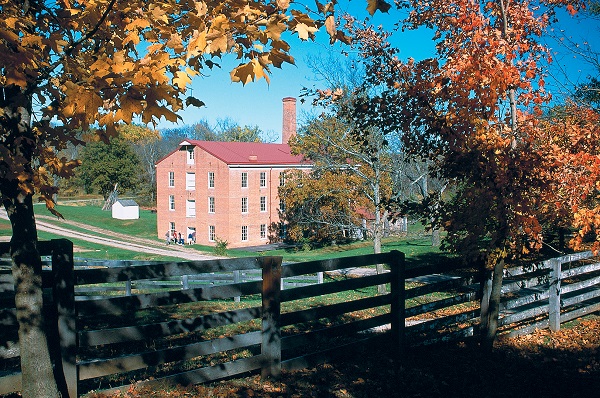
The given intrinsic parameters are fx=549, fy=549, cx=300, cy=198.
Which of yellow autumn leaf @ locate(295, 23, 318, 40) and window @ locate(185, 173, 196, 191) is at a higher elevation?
window @ locate(185, 173, 196, 191)

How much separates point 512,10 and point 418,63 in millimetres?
1468

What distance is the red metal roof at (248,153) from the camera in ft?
171

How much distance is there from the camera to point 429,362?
22.5ft

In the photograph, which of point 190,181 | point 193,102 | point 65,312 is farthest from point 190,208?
point 193,102

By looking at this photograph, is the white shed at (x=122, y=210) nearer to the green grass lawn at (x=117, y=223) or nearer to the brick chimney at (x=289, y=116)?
the green grass lawn at (x=117, y=223)

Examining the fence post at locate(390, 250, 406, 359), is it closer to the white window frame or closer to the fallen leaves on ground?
the fallen leaves on ground

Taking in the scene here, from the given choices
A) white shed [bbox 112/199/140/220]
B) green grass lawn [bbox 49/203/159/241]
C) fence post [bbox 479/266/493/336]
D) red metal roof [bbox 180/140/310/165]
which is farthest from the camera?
white shed [bbox 112/199/140/220]

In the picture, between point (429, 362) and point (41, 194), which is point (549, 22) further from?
point (41, 194)

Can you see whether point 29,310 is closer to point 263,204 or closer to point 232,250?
point 232,250

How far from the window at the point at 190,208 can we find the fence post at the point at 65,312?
50340 mm

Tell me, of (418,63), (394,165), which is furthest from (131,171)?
(418,63)

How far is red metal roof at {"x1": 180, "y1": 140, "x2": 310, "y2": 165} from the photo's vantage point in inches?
2046

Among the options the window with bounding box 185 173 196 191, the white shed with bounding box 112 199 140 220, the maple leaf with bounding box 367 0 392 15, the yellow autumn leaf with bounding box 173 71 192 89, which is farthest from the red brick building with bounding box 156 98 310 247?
the maple leaf with bounding box 367 0 392 15

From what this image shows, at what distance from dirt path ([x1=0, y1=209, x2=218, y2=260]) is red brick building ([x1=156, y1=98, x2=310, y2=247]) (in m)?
4.00
